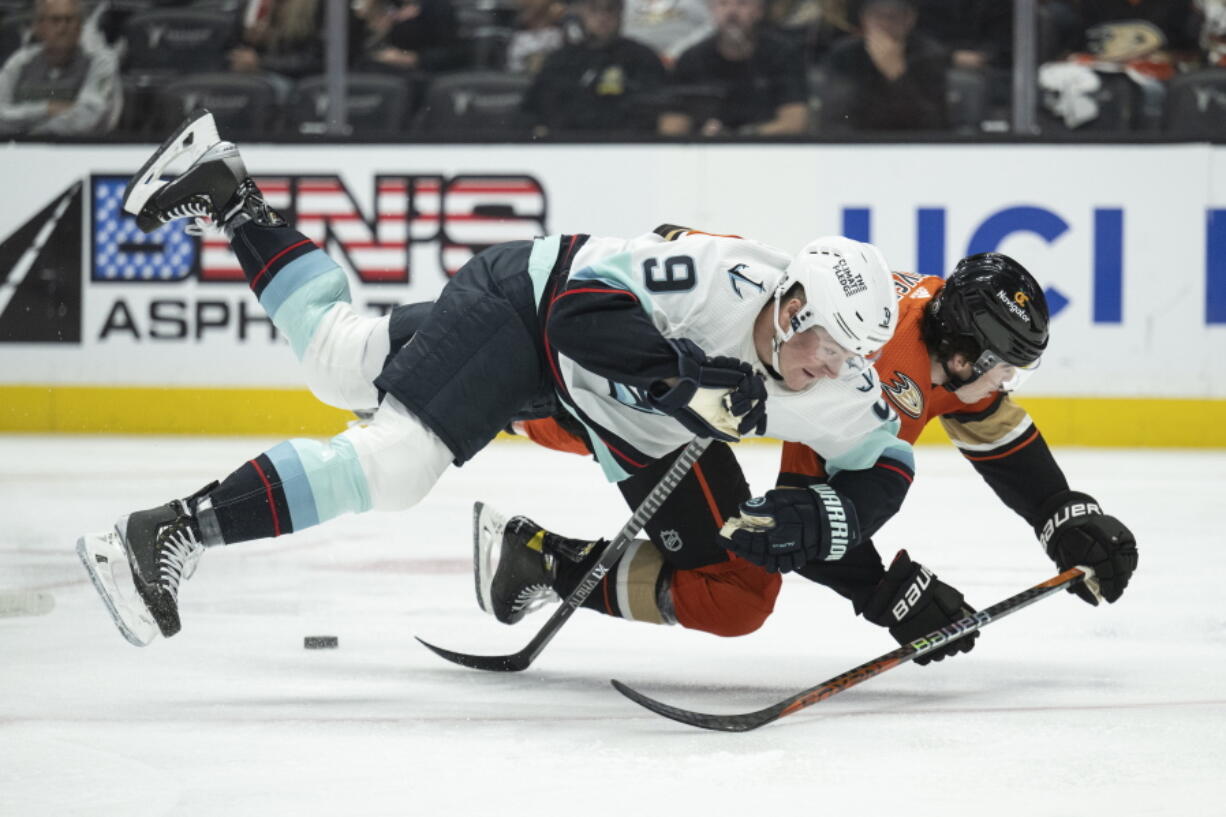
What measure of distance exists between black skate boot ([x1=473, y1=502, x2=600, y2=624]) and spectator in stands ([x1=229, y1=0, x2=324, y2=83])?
13.6ft

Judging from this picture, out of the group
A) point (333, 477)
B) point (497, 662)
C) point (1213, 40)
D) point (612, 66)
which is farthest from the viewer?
point (612, 66)

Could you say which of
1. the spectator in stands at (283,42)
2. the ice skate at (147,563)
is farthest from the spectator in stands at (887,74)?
the ice skate at (147,563)

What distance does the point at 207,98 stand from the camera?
6.94 metres

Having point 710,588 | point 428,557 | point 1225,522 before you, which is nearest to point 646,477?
point 710,588

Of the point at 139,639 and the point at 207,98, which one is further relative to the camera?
the point at 207,98

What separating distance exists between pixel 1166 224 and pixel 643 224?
196cm

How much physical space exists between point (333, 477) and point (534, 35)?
4.54m

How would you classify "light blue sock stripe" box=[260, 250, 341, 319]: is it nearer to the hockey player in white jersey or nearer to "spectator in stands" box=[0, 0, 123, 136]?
the hockey player in white jersey

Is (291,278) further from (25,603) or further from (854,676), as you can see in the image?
(854,676)

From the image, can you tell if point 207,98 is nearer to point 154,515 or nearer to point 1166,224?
point 1166,224

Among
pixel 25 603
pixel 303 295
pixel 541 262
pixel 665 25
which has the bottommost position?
pixel 25 603

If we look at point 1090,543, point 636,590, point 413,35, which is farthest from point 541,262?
point 413,35

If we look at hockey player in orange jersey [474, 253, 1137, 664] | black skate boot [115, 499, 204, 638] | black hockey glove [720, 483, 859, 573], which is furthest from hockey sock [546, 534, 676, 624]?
black skate boot [115, 499, 204, 638]

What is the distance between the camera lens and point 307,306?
3.15 m
